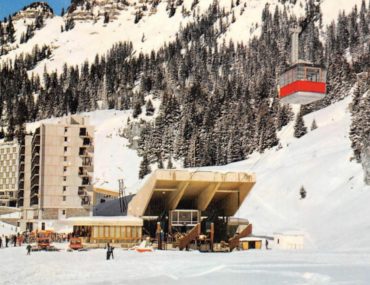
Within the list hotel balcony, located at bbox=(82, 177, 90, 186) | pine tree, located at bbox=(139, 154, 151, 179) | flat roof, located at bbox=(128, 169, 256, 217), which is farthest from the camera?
pine tree, located at bbox=(139, 154, 151, 179)

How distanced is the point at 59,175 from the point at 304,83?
5483 cm

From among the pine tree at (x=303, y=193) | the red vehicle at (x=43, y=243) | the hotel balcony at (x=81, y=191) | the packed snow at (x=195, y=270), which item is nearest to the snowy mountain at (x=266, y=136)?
the pine tree at (x=303, y=193)

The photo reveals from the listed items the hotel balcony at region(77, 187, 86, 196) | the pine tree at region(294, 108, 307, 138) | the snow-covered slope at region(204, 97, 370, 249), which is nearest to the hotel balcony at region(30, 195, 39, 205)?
the hotel balcony at region(77, 187, 86, 196)

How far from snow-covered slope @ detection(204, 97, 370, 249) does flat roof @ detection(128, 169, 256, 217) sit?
20.6ft

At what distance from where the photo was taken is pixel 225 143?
432 feet

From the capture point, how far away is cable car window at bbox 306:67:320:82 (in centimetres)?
4362

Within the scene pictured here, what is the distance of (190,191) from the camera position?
6769 centimetres

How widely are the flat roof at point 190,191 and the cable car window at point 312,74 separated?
21464 millimetres

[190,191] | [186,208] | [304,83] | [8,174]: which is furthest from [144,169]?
[304,83]

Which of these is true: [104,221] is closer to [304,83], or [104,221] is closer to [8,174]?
[304,83]

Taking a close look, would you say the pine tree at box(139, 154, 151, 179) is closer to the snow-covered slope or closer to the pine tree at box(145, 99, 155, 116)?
the snow-covered slope

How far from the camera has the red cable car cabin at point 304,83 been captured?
4347 centimetres

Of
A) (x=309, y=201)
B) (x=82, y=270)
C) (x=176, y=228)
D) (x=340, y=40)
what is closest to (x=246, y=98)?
(x=340, y=40)

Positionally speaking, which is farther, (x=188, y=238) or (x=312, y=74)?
(x=188, y=238)
